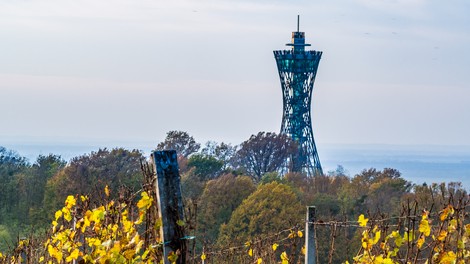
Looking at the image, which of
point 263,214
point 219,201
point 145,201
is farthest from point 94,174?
point 145,201

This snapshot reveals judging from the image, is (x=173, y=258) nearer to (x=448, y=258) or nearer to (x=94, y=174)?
(x=448, y=258)

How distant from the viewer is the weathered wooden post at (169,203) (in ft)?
21.5

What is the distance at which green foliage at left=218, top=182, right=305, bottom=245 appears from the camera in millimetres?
41312

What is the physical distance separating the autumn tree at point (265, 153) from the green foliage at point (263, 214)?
27660 mm

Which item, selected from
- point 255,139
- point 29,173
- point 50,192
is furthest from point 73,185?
point 255,139

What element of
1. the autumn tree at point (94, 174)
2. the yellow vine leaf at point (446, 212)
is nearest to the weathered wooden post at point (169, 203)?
the yellow vine leaf at point (446, 212)

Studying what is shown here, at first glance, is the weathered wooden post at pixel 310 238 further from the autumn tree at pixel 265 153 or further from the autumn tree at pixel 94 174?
the autumn tree at pixel 265 153

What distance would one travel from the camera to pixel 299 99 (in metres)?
74.8

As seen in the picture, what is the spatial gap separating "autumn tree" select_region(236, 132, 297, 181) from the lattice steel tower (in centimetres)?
84

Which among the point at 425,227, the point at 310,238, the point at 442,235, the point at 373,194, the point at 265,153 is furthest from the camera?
the point at 265,153

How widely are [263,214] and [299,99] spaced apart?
Result: 1314 inches

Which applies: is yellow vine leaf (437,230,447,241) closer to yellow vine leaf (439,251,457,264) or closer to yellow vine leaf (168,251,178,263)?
yellow vine leaf (439,251,457,264)

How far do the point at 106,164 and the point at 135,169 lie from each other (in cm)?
278

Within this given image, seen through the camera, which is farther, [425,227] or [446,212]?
[446,212]
